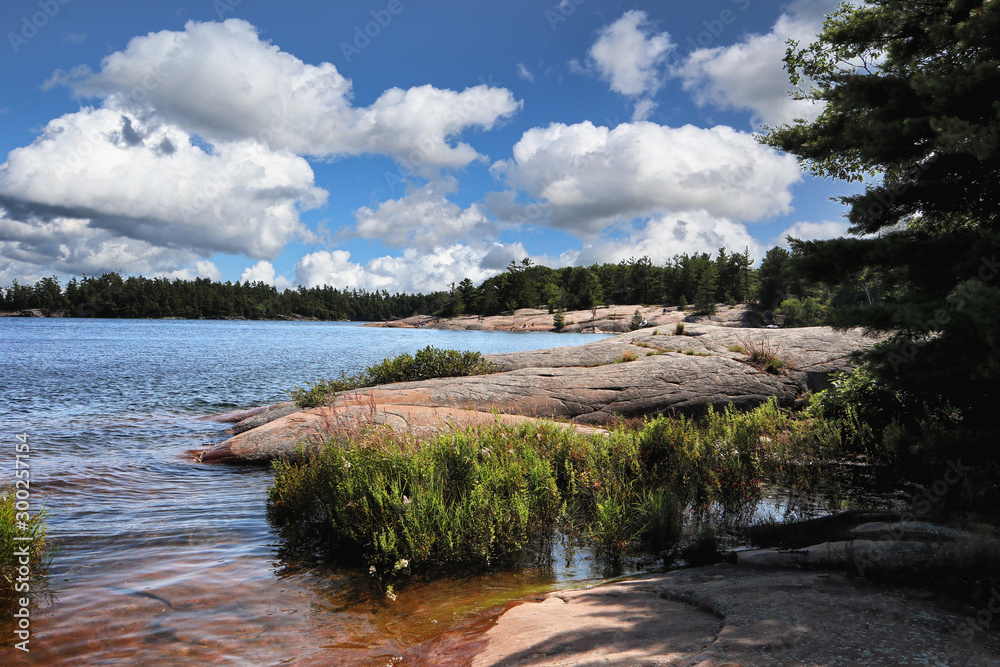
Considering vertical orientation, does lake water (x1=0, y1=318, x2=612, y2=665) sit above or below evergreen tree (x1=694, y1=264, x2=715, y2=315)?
below

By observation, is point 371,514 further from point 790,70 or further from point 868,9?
point 790,70

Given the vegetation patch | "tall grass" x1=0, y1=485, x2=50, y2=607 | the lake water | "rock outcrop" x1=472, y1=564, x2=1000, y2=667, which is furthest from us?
the vegetation patch


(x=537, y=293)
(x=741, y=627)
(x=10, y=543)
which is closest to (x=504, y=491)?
(x=741, y=627)

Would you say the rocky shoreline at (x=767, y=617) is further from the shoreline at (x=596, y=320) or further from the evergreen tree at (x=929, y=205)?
the shoreline at (x=596, y=320)

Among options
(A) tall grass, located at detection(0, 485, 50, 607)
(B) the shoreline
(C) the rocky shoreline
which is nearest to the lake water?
(A) tall grass, located at detection(0, 485, 50, 607)

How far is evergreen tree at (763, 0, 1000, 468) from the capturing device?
246 inches

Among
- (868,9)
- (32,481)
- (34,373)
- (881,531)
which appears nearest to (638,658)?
(881,531)

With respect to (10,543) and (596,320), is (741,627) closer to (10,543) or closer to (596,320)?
(10,543)

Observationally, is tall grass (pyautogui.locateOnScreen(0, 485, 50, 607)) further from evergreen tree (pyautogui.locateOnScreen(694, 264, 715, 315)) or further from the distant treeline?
evergreen tree (pyautogui.locateOnScreen(694, 264, 715, 315))

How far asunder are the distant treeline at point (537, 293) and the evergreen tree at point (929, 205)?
63364mm

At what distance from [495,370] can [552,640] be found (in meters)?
14.5

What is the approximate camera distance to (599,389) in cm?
1550

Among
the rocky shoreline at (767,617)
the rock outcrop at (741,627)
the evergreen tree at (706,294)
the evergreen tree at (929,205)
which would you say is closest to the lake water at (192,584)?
the rocky shoreline at (767,617)

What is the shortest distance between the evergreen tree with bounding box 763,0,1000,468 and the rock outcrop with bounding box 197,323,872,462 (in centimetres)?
678
